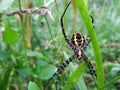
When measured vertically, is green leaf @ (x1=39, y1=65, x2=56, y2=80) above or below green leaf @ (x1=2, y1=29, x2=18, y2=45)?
below

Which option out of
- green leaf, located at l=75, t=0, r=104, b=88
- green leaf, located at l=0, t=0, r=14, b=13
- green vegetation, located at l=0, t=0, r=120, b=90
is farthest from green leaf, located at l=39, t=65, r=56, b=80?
green leaf, located at l=0, t=0, r=14, b=13

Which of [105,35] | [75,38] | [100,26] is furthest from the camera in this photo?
[100,26]

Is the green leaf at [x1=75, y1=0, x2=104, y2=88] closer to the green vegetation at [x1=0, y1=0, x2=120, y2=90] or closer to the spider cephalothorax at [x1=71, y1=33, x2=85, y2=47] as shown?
the green vegetation at [x1=0, y1=0, x2=120, y2=90]

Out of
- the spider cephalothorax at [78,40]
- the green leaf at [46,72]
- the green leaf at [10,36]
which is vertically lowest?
the green leaf at [46,72]

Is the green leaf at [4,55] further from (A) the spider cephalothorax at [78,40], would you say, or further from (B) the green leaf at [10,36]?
(A) the spider cephalothorax at [78,40]

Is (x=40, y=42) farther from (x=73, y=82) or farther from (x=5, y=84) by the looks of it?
(x=73, y=82)

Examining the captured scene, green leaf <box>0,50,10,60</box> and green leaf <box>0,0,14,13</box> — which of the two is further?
green leaf <box>0,50,10,60</box>

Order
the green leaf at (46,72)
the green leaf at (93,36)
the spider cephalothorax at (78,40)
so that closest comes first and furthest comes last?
the green leaf at (93,36) → the spider cephalothorax at (78,40) → the green leaf at (46,72)

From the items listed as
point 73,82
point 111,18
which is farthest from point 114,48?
point 73,82

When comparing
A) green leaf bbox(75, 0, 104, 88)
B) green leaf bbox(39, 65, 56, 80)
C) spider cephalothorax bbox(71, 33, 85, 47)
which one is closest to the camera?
green leaf bbox(75, 0, 104, 88)

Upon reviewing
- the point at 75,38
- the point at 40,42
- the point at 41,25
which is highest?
the point at 41,25

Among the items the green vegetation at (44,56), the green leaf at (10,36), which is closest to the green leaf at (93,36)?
the green vegetation at (44,56)
